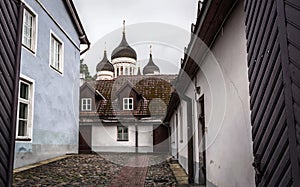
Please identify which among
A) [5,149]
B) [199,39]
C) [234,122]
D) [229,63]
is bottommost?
[5,149]

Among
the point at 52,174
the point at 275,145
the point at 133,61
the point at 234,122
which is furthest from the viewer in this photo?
the point at 133,61

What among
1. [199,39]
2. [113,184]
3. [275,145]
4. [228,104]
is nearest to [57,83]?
[113,184]

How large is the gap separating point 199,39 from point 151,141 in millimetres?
16633

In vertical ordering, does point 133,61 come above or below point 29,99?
above

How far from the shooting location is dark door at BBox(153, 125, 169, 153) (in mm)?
20328

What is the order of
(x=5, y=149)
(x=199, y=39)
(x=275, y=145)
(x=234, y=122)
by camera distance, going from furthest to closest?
(x=199, y=39), (x=234, y=122), (x=5, y=149), (x=275, y=145)

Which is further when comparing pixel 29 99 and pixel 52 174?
pixel 29 99

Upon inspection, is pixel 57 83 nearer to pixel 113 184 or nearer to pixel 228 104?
pixel 113 184

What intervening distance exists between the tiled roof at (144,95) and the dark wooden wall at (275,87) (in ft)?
60.3

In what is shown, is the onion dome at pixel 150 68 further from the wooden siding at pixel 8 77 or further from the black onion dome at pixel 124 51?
the wooden siding at pixel 8 77

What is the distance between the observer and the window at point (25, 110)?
28.1 feet

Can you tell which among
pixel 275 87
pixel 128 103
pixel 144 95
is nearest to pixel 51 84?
pixel 275 87

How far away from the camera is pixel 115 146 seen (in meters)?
20.3

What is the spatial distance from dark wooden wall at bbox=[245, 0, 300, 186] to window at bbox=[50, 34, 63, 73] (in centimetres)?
966
